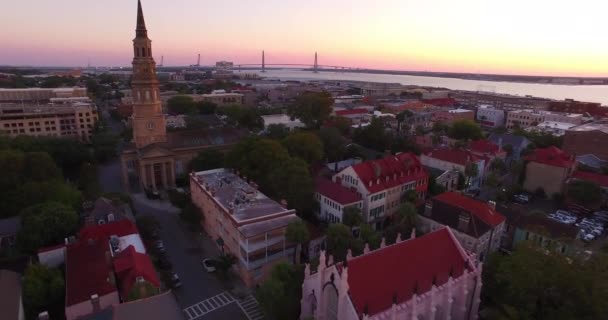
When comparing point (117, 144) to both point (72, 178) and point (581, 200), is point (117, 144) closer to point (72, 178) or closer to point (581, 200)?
point (72, 178)

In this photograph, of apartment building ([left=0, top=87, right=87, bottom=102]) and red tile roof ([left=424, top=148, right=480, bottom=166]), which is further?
apartment building ([left=0, top=87, right=87, bottom=102])

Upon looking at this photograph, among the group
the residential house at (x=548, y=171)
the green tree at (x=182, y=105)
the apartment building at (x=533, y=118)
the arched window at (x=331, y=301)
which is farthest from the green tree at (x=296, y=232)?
the apartment building at (x=533, y=118)

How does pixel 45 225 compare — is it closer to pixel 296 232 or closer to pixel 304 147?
pixel 296 232

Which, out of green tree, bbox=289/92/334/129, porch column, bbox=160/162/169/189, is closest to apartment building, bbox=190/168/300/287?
porch column, bbox=160/162/169/189

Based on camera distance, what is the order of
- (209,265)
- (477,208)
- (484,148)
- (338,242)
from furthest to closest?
(484,148) < (477,208) < (209,265) < (338,242)

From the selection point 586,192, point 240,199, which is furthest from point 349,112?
point 240,199

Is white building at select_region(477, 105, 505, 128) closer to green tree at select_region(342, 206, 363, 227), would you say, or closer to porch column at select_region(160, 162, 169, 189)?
green tree at select_region(342, 206, 363, 227)

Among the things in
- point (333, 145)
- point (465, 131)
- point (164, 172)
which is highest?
point (465, 131)
